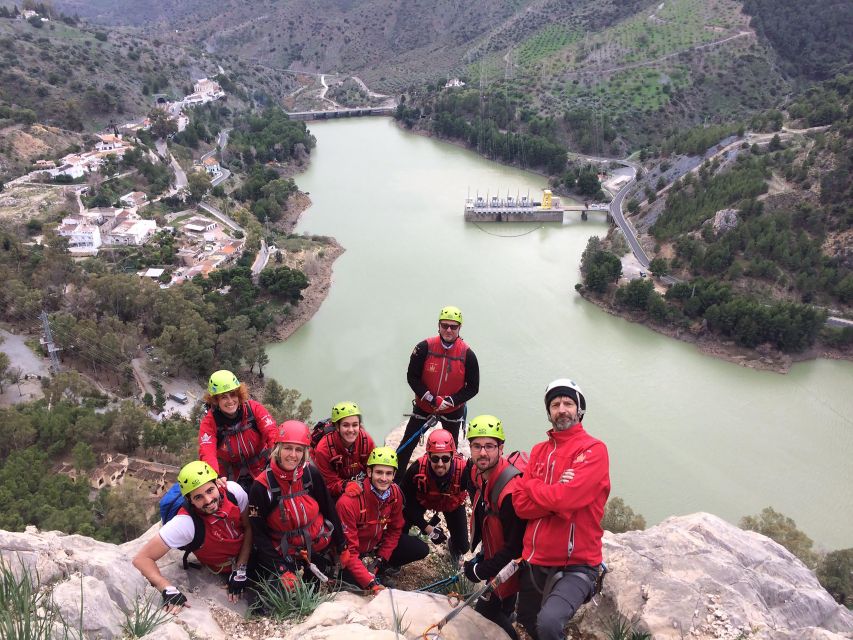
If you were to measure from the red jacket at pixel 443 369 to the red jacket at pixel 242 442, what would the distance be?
47.7 inches

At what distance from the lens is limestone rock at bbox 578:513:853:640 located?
9.81ft

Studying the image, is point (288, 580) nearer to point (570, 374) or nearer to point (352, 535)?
point (352, 535)

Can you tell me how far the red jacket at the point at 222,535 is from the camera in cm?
287

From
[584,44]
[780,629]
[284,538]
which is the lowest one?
[780,629]

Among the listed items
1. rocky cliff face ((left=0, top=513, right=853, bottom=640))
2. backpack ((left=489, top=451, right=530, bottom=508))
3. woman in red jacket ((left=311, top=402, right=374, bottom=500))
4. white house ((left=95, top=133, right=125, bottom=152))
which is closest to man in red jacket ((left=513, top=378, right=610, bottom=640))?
backpack ((left=489, top=451, right=530, bottom=508))

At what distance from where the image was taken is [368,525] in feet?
10.6

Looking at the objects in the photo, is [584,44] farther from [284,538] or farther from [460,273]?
[284,538]

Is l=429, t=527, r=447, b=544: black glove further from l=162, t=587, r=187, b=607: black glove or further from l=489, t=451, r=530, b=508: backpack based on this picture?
l=162, t=587, r=187, b=607: black glove

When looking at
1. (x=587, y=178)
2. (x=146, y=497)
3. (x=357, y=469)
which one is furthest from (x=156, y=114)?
(x=357, y=469)

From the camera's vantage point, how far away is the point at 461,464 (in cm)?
338

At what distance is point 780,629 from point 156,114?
36.9m

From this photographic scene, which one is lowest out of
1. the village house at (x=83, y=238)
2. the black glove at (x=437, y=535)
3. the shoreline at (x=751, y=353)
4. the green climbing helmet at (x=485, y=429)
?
the village house at (x=83, y=238)

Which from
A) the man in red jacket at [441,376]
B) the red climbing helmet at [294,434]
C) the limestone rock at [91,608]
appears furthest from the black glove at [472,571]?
the limestone rock at [91,608]

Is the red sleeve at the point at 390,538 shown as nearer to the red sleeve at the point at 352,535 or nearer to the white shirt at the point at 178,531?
the red sleeve at the point at 352,535
